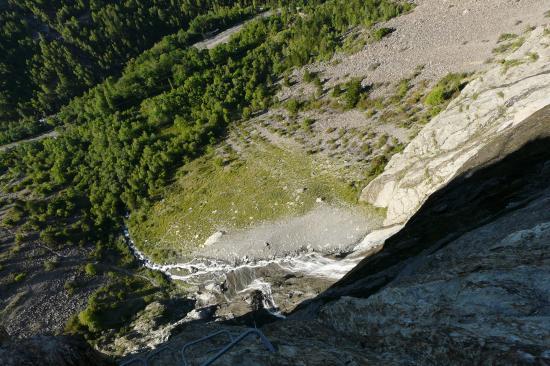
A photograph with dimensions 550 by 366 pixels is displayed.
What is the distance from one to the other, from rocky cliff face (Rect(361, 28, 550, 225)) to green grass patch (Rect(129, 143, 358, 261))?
20.5 feet

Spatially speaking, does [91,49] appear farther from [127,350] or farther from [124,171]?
[127,350]

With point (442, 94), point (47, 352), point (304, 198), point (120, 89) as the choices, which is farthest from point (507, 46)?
point (120, 89)

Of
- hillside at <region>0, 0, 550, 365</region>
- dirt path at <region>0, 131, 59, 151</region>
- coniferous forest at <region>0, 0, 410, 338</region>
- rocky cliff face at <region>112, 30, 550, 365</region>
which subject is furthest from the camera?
dirt path at <region>0, 131, 59, 151</region>

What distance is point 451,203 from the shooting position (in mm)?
24938

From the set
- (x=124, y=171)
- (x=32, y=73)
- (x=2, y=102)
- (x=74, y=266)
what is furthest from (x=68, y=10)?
(x=74, y=266)

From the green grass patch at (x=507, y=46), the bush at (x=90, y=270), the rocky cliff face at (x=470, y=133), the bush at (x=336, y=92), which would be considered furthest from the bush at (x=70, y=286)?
the green grass patch at (x=507, y=46)

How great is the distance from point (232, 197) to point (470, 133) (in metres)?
32.5

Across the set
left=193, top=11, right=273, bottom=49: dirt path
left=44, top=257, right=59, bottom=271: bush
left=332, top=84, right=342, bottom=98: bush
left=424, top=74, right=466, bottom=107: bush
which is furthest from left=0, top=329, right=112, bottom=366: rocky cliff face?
left=193, top=11, right=273, bottom=49: dirt path

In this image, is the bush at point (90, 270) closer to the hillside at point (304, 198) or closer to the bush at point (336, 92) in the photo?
the hillside at point (304, 198)

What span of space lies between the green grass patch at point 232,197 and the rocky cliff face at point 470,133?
6.26 meters

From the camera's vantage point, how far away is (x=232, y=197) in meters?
49.1

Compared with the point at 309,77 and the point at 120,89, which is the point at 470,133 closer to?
the point at 309,77

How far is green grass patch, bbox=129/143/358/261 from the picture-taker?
143 ft

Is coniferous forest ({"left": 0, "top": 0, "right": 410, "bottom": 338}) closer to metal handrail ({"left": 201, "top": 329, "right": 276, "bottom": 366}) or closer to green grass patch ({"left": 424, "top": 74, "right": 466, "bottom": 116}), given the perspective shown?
green grass patch ({"left": 424, "top": 74, "right": 466, "bottom": 116})
